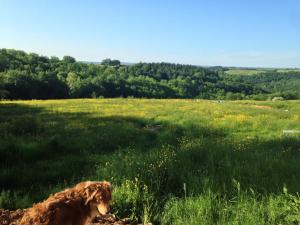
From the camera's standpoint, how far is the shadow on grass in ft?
27.2

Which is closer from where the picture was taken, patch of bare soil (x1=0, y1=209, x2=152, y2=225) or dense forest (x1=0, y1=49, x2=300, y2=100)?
patch of bare soil (x1=0, y1=209, x2=152, y2=225)

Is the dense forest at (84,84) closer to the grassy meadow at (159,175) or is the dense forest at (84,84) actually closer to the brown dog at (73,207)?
the grassy meadow at (159,175)

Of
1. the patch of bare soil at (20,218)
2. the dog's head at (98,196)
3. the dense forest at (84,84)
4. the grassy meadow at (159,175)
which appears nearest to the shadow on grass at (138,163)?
the grassy meadow at (159,175)

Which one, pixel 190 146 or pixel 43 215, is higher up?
Answer: pixel 43 215

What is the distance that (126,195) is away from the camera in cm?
720

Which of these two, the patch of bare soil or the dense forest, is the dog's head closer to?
the patch of bare soil

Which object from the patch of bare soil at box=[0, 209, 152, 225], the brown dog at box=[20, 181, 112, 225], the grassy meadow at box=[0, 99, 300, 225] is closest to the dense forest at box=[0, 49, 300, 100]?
the grassy meadow at box=[0, 99, 300, 225]

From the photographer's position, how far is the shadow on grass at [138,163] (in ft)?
27.2

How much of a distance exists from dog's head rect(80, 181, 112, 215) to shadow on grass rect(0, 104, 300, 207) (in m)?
3.08

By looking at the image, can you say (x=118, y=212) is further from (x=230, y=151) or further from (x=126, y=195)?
(x=230, y=151)

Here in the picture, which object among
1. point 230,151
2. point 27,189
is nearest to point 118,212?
point 27,189

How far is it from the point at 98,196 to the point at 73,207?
12.1 inches

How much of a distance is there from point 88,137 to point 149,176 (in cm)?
803

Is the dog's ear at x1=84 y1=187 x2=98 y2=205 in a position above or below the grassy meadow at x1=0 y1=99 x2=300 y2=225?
above
